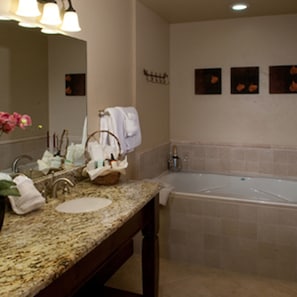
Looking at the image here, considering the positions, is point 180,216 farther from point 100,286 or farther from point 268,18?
point 268,18

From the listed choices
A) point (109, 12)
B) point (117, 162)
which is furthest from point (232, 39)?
point (117, 162)

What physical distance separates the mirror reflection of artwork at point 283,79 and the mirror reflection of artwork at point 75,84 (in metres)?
2.24

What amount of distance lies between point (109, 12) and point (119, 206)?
163 cm

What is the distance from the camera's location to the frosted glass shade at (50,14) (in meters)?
1.97

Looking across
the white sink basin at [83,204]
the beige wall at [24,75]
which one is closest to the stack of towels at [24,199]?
the white sink basin at [83,204]

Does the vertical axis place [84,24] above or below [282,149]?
above

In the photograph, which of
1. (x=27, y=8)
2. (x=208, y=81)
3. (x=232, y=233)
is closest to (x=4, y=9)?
(x=27, y=8)

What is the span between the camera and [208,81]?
4.09 m

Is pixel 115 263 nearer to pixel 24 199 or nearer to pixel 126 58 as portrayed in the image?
pixel 24 199

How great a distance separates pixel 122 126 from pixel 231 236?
Result: 49.1 inches

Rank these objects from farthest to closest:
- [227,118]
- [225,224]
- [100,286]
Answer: [227,118] → [225,224] → [100,286]

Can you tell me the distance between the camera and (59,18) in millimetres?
2072

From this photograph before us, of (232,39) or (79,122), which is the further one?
(232,39)

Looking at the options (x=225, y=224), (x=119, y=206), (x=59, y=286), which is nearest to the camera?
(x=59, y=286)
